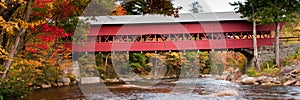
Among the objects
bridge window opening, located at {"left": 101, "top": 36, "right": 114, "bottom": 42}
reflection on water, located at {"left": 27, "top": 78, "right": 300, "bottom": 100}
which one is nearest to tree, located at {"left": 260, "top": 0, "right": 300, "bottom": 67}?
reflection on water, located at {"left": 27, "top": 78, "right": 300, "bottom": 100}

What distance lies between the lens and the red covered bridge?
862 inches

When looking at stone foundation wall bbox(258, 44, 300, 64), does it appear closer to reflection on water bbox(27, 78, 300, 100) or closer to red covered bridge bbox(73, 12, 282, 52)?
red covered bridge bbox(73, 12, 282, 52)

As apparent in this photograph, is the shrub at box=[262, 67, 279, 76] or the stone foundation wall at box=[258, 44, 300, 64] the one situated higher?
the stone foundation wall at box=[258, 44, 300, 64]

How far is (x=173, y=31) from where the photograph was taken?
880 inches

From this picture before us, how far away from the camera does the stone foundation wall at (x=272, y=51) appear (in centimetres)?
2042

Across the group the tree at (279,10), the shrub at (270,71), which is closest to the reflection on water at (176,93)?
the shrub at (270,71)

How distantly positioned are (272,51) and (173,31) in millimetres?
6239

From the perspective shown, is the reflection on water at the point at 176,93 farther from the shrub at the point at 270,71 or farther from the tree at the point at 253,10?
the tree at the point at 253,10

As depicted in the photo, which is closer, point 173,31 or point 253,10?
point 253,10

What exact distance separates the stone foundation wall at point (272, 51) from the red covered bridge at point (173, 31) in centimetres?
70

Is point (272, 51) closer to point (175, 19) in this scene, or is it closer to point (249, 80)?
point (249, 80)

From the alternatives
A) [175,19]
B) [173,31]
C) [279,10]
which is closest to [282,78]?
[279,10]

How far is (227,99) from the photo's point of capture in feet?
36.8

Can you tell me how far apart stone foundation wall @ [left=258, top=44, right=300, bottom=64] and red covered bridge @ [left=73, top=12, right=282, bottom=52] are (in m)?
0.70
